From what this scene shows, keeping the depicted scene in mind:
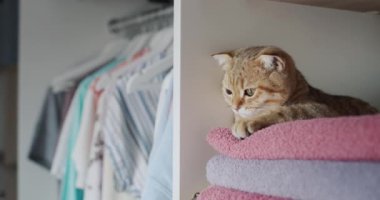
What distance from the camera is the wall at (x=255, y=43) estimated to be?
0.60 metres

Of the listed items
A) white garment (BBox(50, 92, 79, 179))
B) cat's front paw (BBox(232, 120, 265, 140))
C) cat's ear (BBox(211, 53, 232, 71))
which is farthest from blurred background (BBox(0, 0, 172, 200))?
cat's front paw (BBox(232, 120, 265, 140))

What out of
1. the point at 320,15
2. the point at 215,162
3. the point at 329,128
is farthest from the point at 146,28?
the point at 329,128

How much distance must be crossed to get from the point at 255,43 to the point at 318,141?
260 mm

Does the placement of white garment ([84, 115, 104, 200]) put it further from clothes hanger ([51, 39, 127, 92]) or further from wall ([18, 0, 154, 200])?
wall ([18, 0, 154, 200])

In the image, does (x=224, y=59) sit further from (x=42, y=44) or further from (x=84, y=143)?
(x=42, y=44)

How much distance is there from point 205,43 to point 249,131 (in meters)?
0.14

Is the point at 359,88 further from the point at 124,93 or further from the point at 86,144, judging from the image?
the point at 86,144

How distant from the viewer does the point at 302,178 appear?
0.43 m

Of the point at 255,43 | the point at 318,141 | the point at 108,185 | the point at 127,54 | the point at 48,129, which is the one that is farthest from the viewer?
the point at 48,129

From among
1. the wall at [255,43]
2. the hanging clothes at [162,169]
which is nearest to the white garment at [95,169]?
the hanging clothes at [162,169]

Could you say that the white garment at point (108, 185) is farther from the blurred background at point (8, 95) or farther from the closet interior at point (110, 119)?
the blurred background at point (8, 95)

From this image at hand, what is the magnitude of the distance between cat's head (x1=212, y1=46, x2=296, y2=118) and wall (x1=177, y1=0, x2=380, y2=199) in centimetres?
3

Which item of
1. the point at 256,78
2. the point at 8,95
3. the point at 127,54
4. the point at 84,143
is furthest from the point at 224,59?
the point at 8,95

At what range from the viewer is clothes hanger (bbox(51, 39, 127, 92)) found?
1.25 m
